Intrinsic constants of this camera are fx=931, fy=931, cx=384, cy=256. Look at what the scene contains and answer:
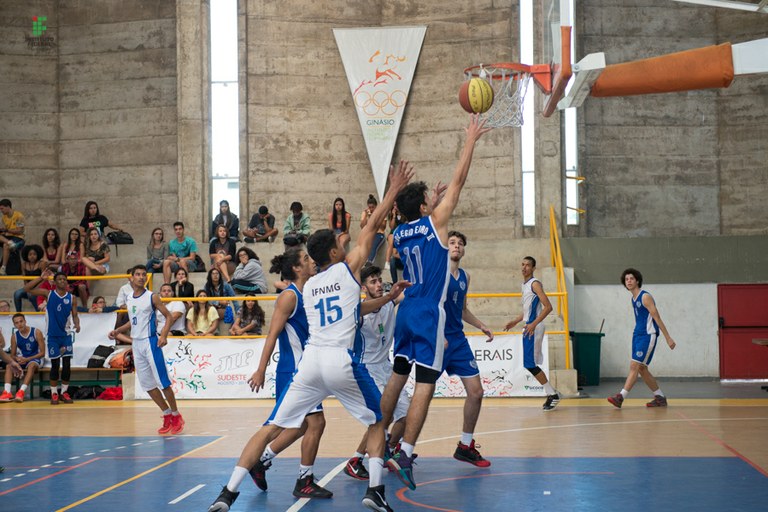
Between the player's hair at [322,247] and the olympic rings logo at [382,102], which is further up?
the olympic rings logo at [382,102]

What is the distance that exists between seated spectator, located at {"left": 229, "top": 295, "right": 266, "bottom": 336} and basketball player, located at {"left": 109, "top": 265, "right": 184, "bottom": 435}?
4.55m

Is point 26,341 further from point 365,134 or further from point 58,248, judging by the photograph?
point 365,134

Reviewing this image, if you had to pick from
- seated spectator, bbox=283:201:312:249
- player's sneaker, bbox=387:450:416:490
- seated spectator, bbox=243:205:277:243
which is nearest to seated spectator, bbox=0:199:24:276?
seated spectator, bbox=243:205:277:243

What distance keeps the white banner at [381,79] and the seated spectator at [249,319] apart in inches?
240

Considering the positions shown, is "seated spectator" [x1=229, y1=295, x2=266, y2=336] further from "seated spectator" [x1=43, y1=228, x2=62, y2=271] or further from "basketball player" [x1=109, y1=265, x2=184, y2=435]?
"seated spectator" [x1=43, y1=228, x2=62, y2=271]

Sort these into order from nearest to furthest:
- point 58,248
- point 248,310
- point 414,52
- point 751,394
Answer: point 751,394 → point 248,310 → point 58,248 → point 414,52

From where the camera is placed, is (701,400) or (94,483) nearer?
(94,483)

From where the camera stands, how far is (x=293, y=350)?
762 cm

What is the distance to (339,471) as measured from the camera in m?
8.45

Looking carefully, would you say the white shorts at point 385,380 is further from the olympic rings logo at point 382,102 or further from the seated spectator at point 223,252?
the olympic rings logo at point 382,102

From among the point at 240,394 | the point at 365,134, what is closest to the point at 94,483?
the point at 240,394

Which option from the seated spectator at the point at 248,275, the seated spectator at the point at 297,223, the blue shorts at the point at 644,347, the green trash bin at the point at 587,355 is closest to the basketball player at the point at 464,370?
the blue shorts at the point at 644,347

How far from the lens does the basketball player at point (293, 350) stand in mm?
7355

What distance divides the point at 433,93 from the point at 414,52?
1.06 m
